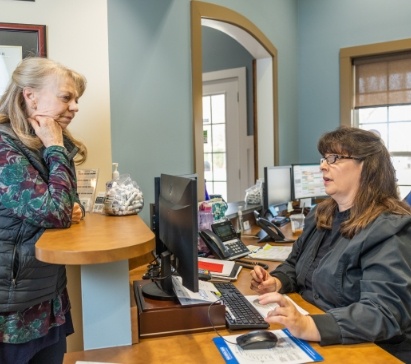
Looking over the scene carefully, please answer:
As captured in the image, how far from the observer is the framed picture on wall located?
165 centimetres

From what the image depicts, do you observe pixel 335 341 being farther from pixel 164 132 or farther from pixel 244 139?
pixel 244 139

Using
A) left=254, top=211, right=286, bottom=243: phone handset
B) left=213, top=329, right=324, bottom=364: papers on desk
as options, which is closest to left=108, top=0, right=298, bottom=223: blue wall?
left=254, top=211, right=286, bottom=243: phone handset

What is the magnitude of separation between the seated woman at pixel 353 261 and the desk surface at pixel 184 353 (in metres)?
0.04

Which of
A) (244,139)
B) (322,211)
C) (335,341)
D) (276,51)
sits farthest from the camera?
(244,139)

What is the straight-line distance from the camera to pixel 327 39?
13.3 feet

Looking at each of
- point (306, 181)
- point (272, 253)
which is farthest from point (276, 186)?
point (272, 253)

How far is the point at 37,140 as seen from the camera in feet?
4.24

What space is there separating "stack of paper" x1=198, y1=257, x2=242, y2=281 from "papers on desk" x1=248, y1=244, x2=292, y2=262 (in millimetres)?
283

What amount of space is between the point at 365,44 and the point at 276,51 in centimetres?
85

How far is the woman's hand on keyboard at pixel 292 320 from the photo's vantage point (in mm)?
1178

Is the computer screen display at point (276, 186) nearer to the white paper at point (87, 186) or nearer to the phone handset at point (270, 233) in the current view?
the phone handset at point (270, 233)

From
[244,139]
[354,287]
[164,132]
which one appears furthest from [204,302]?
[244,139]

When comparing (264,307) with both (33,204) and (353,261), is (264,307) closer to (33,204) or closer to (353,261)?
(353,261)

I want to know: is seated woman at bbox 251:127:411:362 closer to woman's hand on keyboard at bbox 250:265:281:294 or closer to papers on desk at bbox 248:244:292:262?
woman's hand on keyboard at bbox 250:265:281:294
